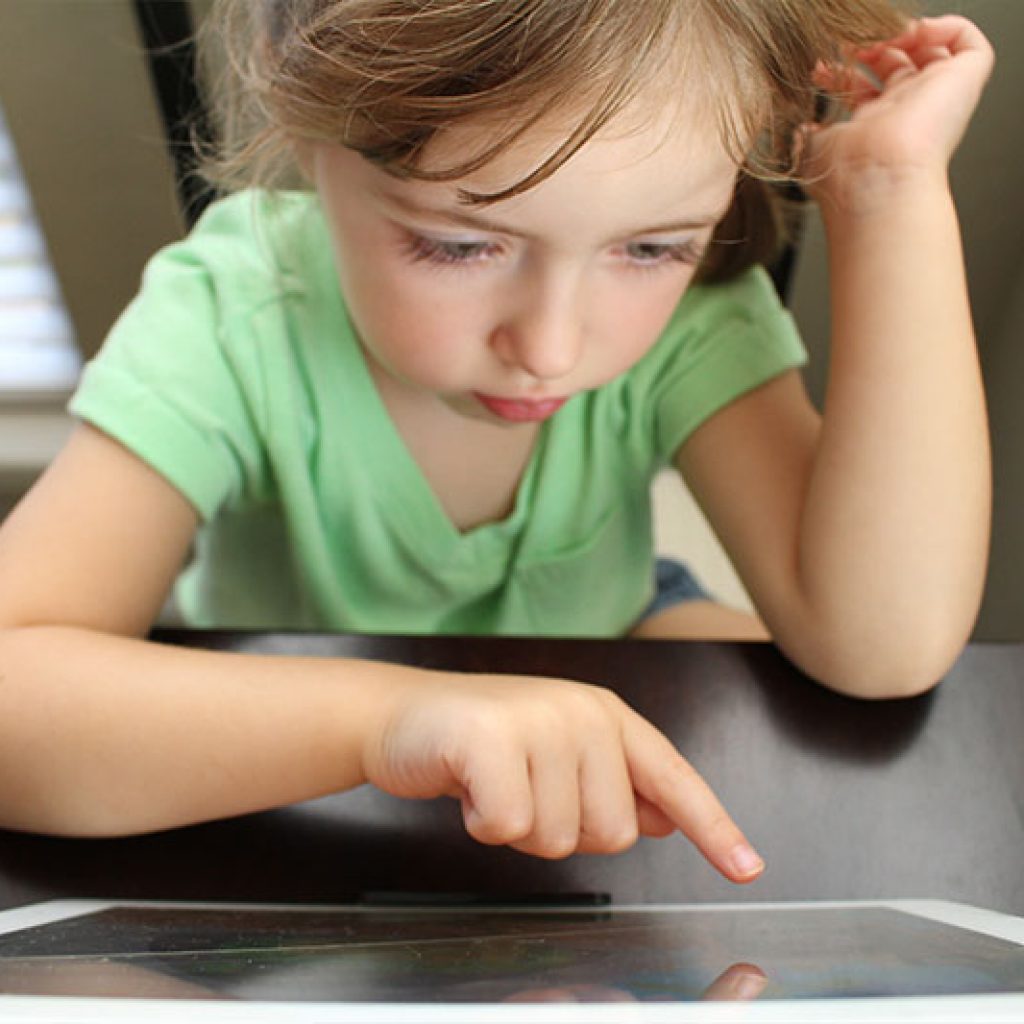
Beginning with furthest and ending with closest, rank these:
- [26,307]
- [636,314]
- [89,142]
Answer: [26,307] → [89,142] → [636,314]

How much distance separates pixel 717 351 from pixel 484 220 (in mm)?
227

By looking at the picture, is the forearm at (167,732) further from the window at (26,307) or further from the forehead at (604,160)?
the window at (26,307)

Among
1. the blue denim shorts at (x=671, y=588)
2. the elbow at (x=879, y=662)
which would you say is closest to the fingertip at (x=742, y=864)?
the elbow at (x=879, y=662)

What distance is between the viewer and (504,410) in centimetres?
52

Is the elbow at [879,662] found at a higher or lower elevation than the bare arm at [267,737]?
lower

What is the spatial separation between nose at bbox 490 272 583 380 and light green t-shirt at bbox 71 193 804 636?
169mm

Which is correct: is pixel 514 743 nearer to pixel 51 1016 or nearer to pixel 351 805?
pixel 351 805

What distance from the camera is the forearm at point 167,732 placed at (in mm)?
436

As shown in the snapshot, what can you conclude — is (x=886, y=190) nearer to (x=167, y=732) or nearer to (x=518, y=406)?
(x=518, y=406)

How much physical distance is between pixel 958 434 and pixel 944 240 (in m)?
0.08

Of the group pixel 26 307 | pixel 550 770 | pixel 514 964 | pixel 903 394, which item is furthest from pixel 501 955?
pixel 26 307

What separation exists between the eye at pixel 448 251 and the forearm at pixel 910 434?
188mm

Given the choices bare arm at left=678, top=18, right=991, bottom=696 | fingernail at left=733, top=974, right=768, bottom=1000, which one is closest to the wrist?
bare arm at left=678, top=18, right=991, bottom=696

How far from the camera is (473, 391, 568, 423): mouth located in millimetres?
514
